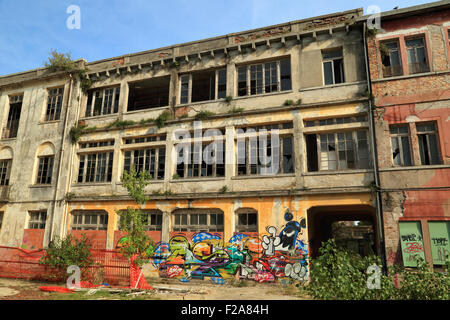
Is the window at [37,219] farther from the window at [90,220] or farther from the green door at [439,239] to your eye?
the green door at [439,239]

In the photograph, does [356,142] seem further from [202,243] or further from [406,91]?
[202,243]

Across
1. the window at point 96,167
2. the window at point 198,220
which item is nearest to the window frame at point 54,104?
the window at point 96,167

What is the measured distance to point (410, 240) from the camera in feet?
37.2

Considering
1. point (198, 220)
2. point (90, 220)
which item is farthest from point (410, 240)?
point (90, 220)

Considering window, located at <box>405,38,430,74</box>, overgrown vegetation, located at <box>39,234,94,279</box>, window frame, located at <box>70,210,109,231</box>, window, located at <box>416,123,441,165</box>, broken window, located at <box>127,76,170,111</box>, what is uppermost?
broken window, located at <box>127,76,170,111</box>

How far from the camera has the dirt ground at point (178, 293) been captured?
10.6m

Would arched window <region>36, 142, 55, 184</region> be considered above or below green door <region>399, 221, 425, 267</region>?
above

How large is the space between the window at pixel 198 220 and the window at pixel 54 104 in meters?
10.5

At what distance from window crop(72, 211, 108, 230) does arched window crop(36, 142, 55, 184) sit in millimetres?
→ 3072

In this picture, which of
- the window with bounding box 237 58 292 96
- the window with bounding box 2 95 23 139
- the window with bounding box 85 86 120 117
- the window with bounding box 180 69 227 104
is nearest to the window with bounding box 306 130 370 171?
the window with bounding box 237 58 292 96

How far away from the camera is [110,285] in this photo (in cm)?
1284

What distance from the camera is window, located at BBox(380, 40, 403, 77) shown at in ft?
42.9

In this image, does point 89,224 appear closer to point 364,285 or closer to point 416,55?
point 364,285

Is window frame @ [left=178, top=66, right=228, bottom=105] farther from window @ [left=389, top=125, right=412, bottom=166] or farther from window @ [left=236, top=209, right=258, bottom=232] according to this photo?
window @ [left=389, top=125, right=412, bottom=166]
